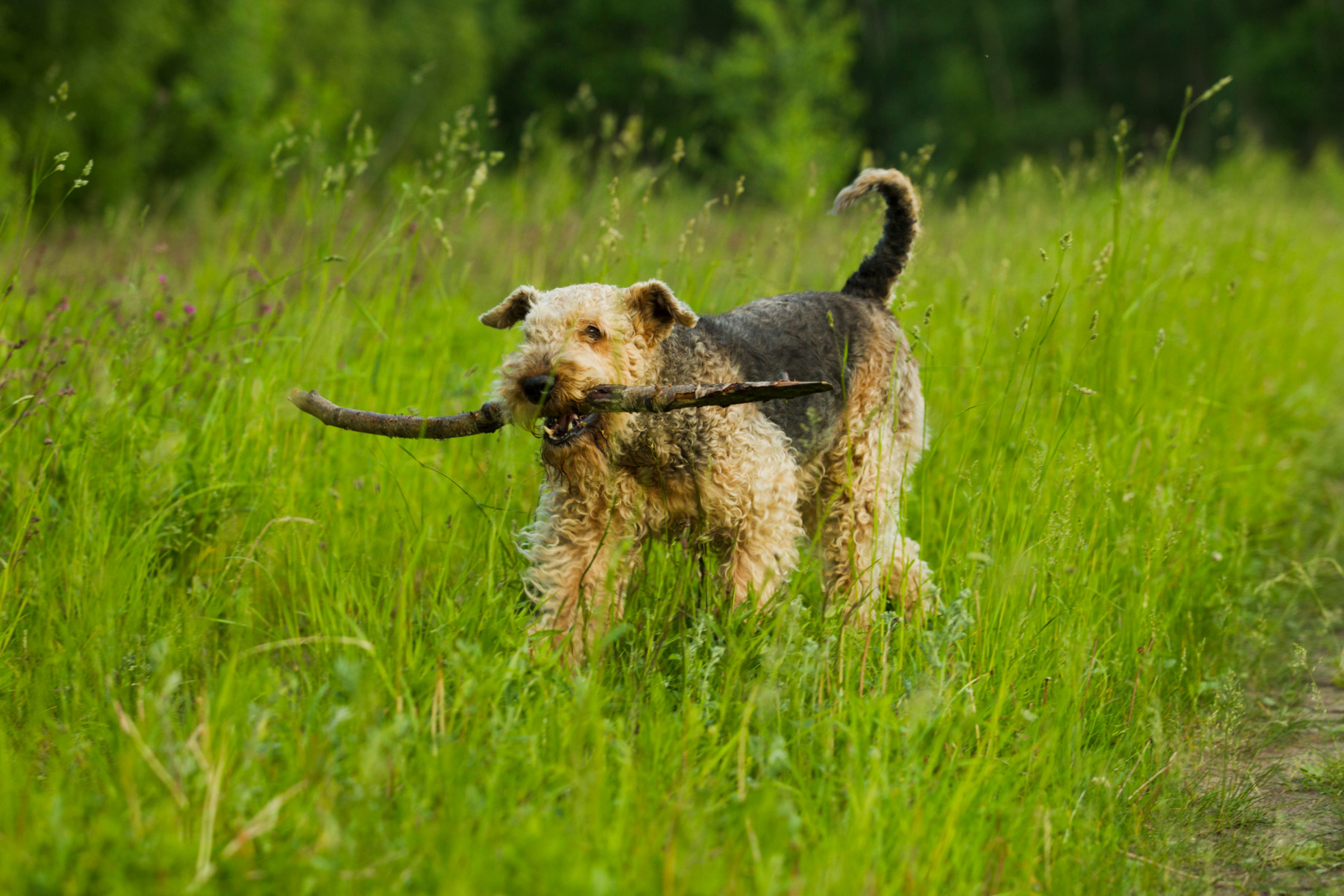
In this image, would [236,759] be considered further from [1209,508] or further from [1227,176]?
[1227,176]

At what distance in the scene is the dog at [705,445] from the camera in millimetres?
2787

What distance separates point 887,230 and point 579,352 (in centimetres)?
162

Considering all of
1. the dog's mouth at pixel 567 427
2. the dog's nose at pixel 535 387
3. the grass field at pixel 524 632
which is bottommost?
the grass field at pixel 524 632

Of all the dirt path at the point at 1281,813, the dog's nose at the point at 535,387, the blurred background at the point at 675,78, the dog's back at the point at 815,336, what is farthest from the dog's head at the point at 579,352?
the dirt path at the point at 1281,813

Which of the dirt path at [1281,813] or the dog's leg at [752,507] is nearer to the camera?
the dirt path at [1281,813]

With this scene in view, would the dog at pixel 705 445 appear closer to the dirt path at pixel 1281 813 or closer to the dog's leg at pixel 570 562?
the dog's leg at pixel 570 562

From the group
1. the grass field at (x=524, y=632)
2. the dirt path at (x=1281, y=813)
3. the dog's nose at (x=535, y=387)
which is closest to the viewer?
the grass field at (x=524, y=632)

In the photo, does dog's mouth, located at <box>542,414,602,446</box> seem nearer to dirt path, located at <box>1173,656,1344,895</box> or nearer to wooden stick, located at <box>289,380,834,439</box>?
wooden stick, located at <box>289,380,834,439</box>

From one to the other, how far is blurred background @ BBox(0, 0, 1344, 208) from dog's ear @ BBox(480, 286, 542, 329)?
1217 millimetres

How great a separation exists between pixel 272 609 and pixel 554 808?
4.98 ft

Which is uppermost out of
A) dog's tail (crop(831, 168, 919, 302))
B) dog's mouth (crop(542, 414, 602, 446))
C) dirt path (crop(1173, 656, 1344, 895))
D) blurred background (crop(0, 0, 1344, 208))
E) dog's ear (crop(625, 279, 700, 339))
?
blurred background (crop(0, 0, 1344, 208))

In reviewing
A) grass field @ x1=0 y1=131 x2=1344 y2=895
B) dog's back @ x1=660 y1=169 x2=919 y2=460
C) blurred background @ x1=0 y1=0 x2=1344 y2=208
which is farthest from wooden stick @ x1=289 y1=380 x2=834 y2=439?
blurred background @ x1=0 y1=0 x2=1344 y2=208

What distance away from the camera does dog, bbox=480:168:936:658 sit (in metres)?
2.79

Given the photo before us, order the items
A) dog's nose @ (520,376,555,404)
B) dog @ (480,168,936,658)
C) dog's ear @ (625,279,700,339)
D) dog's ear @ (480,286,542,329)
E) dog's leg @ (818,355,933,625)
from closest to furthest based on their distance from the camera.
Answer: dog's nose @ (520,376,555,404) < dog @ (480,168,936,658) < dog's ear @ (625,279,700,339) < dog's ear @ (480,286,542,329) < dog's leg @ (818,355,933,625)
